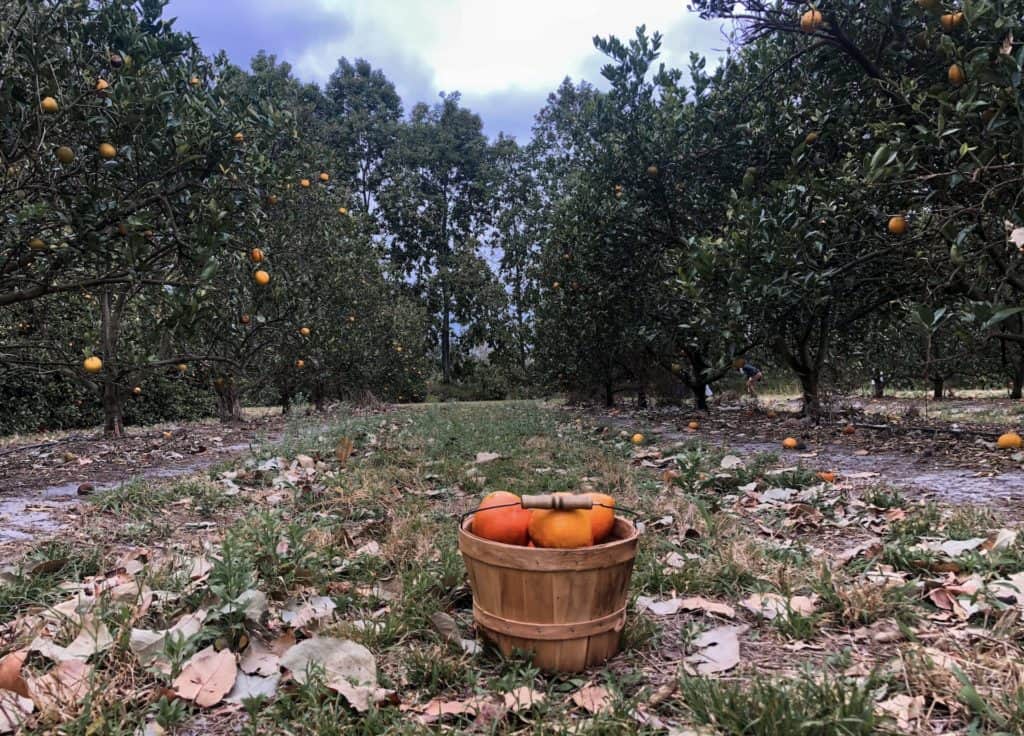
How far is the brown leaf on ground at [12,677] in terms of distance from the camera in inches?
58.2

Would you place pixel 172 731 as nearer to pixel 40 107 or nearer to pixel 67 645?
pixel 67 645

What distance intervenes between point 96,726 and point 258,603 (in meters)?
0.53

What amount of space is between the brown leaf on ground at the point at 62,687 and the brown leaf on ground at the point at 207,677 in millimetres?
220

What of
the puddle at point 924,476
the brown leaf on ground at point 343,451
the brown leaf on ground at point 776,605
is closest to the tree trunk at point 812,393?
the puddle at point 924,476

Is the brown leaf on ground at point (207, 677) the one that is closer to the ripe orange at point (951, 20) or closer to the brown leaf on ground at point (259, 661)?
the brown leaf on ground at point (259, 661)

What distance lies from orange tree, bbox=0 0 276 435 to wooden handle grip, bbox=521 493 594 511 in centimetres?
292

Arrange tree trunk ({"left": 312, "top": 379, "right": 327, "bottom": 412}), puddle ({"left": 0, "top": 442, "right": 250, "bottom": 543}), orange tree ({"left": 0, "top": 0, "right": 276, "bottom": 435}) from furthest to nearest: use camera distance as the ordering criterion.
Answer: tree trunk ({"left": 312, "top": 379, "right": 327, "bottom": 412}) → orange tree ({"left": 0, "top": 0, "right": 276, "bottom": 435}) → puddle ({"left": 0, "top": 442, "right": 250, "bottom": 543})

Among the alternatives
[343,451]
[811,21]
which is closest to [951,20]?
[811,21]

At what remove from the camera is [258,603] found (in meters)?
1.86

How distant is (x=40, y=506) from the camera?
3.53 m

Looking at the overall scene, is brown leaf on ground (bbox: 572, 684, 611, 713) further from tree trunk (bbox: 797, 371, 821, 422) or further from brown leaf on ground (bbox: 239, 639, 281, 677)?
tree trunk (bbox: 797, 371, 821, 422)

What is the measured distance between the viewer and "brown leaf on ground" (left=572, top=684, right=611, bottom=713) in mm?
1491

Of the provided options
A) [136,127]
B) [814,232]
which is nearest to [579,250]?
[814,232]

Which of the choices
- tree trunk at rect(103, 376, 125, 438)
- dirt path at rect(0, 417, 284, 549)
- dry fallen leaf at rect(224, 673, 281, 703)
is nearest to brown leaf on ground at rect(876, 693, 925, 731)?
dry fallen leaf at rect(224, 673, 281, 703)
